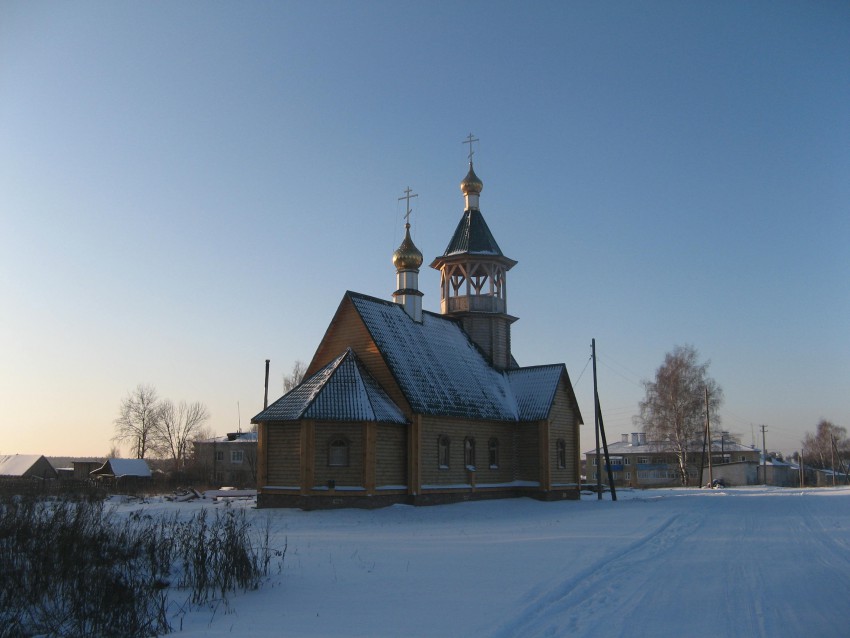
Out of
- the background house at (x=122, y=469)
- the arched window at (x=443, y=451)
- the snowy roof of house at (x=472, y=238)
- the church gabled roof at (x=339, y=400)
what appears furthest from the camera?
the background house at (x=122, y=469)

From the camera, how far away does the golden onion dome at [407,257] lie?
101ft

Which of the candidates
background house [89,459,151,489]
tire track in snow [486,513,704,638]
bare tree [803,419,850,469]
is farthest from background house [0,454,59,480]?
bare tree [803,419,850,469]

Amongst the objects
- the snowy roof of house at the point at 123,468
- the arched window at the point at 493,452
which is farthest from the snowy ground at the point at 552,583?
the snowy roof of house at the point at 123,468

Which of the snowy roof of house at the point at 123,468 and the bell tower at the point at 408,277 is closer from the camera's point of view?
the bell tower at the point at 408,277

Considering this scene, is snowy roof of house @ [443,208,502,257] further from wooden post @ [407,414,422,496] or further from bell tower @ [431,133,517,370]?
wooden post @ [407,414,422,496]

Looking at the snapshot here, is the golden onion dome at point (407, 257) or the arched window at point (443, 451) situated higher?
the golden onion dome at point (407, 257)

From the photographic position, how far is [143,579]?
9.48 metres

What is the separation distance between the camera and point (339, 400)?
23.9 metres

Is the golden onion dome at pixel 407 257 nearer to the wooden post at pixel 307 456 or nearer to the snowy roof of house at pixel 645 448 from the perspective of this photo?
the wooden post at pixel 307 456

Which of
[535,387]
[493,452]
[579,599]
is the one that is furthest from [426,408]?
[579,599]

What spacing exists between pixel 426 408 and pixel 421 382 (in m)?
1.33

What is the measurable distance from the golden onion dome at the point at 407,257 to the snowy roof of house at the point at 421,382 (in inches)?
72.9

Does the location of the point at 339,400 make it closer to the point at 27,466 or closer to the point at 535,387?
the point at 535,387

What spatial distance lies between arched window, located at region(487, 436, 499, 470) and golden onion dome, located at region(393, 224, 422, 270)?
7751mm
